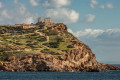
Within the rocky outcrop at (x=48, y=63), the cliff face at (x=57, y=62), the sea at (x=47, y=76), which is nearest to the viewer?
the sea at (x=47, y=76)

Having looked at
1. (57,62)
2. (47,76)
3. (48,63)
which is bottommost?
(47,76)

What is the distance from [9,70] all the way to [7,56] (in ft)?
36.8

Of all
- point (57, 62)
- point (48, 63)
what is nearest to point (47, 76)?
point (48, 63)

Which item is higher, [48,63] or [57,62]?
[57,62]

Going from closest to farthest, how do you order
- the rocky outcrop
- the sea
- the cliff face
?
the sea, the rocky outcrop, the cliff face

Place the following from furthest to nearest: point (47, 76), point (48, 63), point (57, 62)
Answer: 1. point (57, 62)
2. point (48, 63)
3. point (47, 76)

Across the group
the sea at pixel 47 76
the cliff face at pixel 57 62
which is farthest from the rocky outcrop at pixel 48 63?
the sea at pixel 47 76

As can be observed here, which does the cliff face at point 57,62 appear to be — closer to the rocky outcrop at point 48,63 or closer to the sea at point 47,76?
the rocky outcrop at point 48,63

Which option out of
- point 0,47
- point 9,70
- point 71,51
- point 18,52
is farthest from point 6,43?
point 71,51

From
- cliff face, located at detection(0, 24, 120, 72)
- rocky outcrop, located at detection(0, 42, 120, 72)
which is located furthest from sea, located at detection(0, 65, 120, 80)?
cliff face, located at detection(0, 24, 120, 72)

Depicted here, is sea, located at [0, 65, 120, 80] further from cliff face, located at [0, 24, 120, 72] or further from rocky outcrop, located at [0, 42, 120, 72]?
cliff face, located at [0, 24, 120, 72]

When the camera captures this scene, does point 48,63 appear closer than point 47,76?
No

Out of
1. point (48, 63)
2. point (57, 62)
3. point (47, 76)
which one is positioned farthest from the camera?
point (57, 62)

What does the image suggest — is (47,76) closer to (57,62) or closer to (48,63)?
(48,63)
